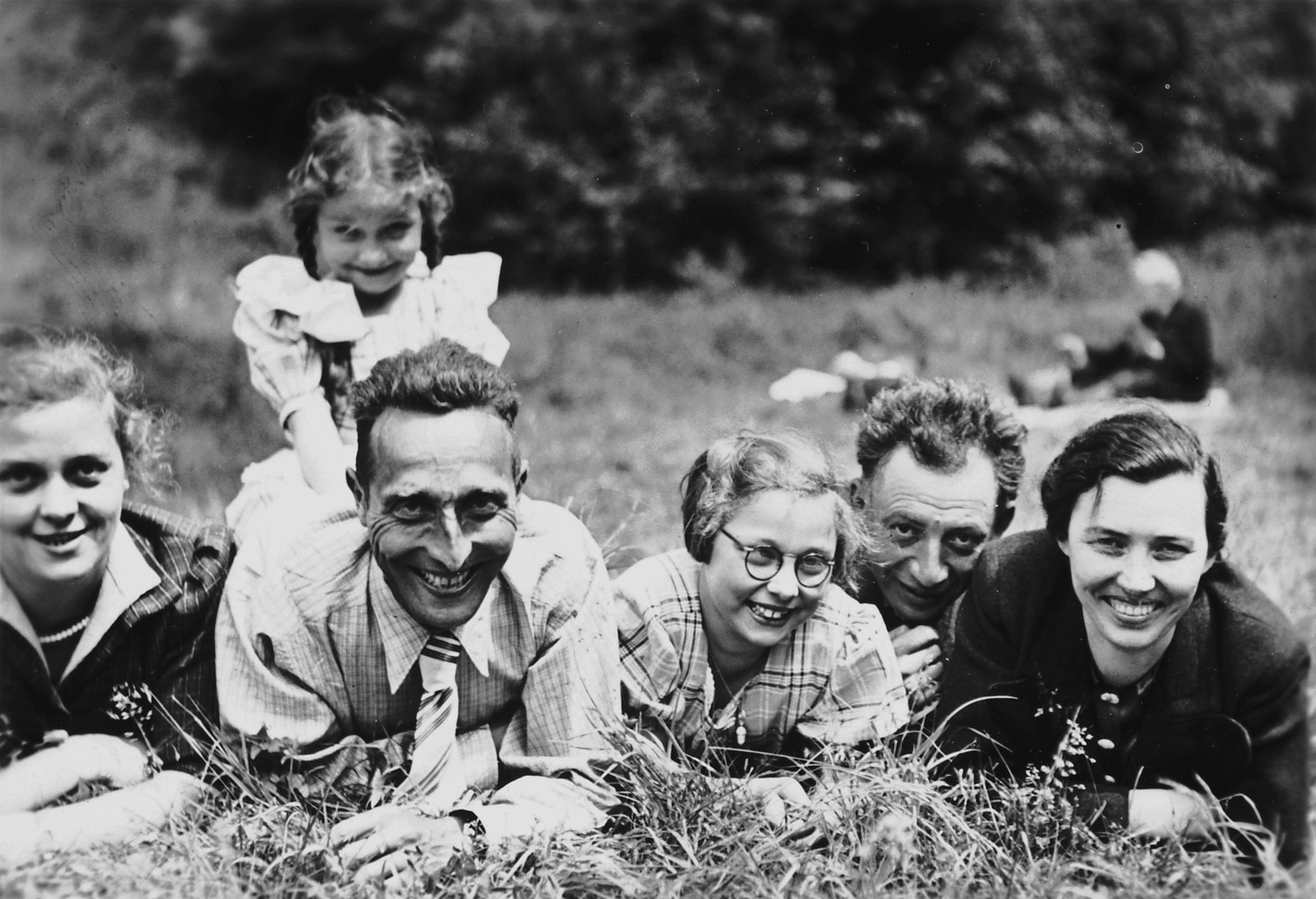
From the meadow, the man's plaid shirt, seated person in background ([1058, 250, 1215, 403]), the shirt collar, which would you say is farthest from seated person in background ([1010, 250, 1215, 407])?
the shirt collar

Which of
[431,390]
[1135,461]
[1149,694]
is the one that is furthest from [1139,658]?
[431,390]

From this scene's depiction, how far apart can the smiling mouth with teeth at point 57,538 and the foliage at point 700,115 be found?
29.9 ft

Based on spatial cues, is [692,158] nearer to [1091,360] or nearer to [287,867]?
[1091,360]

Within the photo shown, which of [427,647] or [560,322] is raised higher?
[560,322]

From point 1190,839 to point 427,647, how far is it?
171 cm

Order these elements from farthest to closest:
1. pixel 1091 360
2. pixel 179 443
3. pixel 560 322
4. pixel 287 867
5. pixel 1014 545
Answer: pixel 560 322 < pixel 1091 360 < pixel 179 443 < pixel 1014 545 < pixel 287 867

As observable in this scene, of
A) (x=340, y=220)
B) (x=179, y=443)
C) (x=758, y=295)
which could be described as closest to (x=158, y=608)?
(x=340, y=220)

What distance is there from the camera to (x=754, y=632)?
3195 mm

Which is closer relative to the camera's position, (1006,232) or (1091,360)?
(1091,360)

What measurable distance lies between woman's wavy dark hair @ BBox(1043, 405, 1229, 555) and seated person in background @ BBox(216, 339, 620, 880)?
3.52ft

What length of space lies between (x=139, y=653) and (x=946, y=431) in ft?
6.52

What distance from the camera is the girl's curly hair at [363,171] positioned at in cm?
387

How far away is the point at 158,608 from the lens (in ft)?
9.92

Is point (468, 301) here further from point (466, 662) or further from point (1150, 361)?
point (1150, 361)
